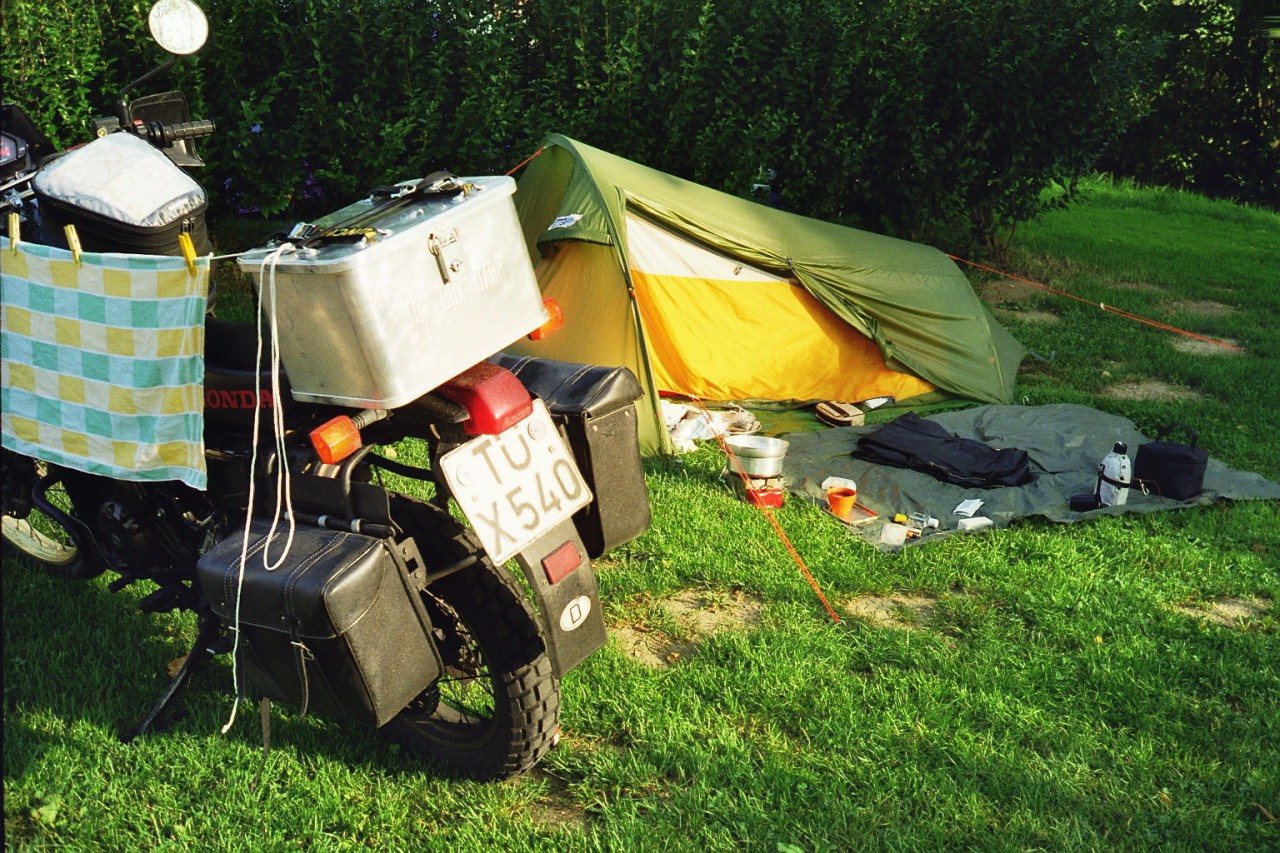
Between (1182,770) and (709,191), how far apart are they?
A: 417 cm

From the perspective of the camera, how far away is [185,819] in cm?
277

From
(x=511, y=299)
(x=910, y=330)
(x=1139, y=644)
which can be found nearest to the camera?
(x=511, y=299)

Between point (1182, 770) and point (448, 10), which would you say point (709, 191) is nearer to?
point (448, 10)

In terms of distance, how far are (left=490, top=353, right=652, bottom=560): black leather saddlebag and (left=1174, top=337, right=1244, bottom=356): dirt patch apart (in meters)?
5.45

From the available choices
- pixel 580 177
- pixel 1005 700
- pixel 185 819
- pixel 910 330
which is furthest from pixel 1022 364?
pixel 185 819

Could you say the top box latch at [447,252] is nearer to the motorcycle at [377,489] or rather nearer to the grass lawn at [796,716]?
the motorcycle at [377,489]

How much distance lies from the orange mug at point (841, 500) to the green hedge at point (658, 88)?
3.28 metres

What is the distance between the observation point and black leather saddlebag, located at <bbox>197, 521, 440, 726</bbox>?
2.32 meters

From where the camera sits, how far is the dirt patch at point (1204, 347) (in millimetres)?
7154

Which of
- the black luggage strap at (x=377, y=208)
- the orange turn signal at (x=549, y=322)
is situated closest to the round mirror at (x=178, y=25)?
the black luggage strap at (x=377, y=208)

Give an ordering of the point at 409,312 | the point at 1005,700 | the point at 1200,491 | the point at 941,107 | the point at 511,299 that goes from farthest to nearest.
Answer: the point at 941,107, the point at 1200,491, the point at 1005,700, the point at 511,299, the point at 409,312

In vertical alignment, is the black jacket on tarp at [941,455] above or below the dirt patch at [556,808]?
below

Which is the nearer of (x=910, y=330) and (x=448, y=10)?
(x=910, y=330)

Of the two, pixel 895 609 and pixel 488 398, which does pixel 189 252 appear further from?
pixel 895 609
